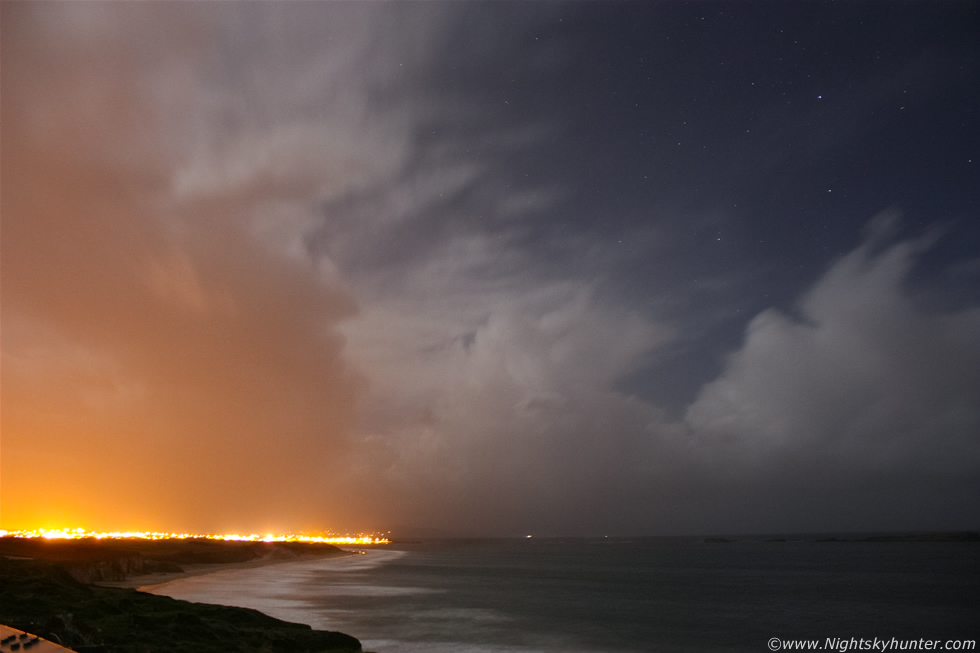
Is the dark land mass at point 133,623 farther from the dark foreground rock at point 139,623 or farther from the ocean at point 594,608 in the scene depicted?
the ocean at point 594,608

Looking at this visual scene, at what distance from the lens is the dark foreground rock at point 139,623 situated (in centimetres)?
2008

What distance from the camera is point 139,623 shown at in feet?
78.0

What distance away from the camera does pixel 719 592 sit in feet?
233

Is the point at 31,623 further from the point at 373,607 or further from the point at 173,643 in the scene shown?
the point at 373,607

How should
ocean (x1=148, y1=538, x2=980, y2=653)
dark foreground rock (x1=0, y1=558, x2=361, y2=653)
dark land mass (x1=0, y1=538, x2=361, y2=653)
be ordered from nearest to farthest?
dark land mass (x1=0, y1=538, x2=361, y2=653) < dark foreground rock (x1=0, y1=558, x2=361, y2=653) < ocean (x1=148, y1=538, x2=980, y2=653)

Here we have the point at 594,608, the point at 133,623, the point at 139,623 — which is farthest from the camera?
the point at 594,608

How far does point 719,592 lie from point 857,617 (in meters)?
20.5

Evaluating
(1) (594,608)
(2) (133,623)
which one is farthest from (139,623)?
(1) (594,608)

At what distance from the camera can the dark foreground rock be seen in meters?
20.1

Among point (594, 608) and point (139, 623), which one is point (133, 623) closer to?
point (139, 623)

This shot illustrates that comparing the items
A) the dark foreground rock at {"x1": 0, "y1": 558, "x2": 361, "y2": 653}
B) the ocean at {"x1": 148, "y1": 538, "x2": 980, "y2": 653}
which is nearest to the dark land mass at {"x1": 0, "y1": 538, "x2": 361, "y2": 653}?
the dark foreground rock at {"x1": 0, "y1": 558, "x2": 361, "y2": 653}

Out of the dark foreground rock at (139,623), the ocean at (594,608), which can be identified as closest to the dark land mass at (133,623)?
the dark foreground rock at (139,623)

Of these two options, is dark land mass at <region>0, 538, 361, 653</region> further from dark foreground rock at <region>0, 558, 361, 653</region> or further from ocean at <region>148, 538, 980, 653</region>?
ocean at <region>148, 538, 980, 653</region>

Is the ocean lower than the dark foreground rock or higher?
lower
